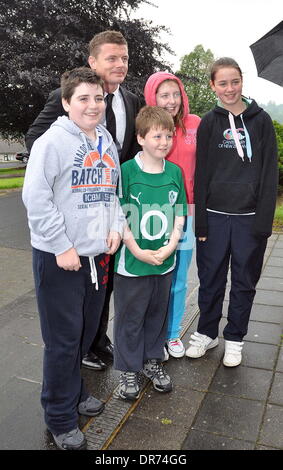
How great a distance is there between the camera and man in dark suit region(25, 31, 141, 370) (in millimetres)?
2672

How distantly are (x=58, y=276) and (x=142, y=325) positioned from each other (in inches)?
32.9

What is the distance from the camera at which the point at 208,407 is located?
2709 mm

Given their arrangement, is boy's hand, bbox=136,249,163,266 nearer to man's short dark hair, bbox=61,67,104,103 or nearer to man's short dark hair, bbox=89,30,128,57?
man's short dark hair, bbox=61,67,104,103

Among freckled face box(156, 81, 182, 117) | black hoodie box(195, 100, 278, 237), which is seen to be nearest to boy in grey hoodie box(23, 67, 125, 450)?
freckled face box(156, 81, 182, 117)

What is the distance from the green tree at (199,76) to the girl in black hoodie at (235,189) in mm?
29132

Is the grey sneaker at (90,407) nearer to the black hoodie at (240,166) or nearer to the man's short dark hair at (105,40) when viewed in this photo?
the black hoodie at (240,166)

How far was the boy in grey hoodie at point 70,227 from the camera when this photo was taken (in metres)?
2.08

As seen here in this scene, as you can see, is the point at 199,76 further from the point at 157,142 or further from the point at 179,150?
the point at 157,142

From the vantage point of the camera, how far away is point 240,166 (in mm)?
2951

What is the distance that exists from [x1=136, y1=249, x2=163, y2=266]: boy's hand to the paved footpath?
3.01 ft

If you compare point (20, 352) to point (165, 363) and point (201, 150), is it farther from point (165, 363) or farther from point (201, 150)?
point (201, 150)

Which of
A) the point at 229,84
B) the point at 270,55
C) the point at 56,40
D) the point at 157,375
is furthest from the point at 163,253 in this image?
the point at 56,40

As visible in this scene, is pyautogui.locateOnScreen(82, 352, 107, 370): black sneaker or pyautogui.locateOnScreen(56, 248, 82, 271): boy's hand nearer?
pyautogui.locateOnScreen(56, 248, 82, 271): boy's hand

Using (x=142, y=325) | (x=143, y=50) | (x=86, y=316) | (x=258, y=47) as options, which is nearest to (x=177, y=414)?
(x=142, y=325)
